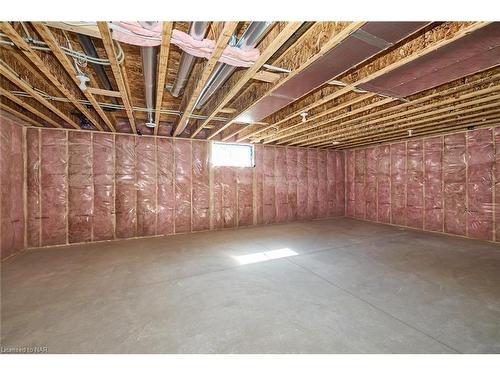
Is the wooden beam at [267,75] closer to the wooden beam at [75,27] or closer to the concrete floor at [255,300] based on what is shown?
the wooden beam at [75,27]

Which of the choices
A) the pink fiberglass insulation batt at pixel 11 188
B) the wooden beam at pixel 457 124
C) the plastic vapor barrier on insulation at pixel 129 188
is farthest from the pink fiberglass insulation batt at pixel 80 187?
the wooden beam at pixel 457 124

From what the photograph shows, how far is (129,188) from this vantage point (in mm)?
4918

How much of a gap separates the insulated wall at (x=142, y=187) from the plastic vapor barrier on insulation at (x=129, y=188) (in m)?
0.02

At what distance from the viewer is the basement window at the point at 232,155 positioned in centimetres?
583

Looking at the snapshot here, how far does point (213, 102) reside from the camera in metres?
3.22

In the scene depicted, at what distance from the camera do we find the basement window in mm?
5832

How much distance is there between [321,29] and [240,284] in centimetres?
272

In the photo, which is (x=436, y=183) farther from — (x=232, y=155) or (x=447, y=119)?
(x=232, y=155)

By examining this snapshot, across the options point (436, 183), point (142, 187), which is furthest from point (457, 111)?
point (142, 187)

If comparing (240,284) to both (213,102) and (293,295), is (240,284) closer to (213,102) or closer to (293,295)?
(293,295)

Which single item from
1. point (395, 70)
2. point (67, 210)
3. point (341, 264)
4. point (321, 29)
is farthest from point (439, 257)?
point (67, 210)

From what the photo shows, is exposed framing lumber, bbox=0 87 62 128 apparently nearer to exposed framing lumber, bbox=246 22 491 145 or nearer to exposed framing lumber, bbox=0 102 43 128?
exposed framing lumber, bbox=0 102 43 128

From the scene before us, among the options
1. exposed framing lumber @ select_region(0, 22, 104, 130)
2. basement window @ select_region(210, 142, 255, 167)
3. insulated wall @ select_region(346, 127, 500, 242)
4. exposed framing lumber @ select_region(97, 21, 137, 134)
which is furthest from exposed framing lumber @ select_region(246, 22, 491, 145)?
insulated wall @ select_region(346, 127, 500, 242)

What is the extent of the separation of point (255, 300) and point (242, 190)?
13.2ft
